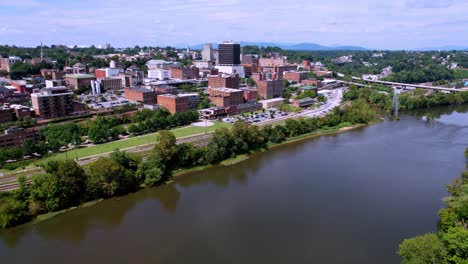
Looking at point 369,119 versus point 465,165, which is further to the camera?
point 369,119

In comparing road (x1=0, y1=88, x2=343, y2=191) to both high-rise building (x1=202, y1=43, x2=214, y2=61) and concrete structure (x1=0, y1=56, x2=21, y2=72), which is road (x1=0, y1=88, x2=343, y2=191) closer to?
high-rise building (x1=202, y1=43, x2=214, y2=61)

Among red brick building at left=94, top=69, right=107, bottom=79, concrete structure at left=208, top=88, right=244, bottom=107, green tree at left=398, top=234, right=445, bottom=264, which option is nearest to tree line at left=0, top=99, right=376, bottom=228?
concrete structure at left=208, top=88, right=244, bottom=107

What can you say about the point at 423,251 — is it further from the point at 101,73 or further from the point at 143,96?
the point at 101,73

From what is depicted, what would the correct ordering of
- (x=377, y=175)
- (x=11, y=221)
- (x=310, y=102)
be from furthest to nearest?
(x=310, y=102) → (x=377, y=175) → (x=11, y=221)

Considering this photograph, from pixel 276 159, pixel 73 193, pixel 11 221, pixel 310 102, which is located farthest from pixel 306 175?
pixel 310 102

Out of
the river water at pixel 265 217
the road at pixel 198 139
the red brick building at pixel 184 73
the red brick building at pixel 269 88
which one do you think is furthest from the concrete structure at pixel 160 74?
the river water at pixel 265 217

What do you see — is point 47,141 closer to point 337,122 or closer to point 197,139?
point 197,139

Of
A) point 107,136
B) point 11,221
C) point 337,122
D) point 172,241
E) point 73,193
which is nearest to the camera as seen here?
point 172,241
